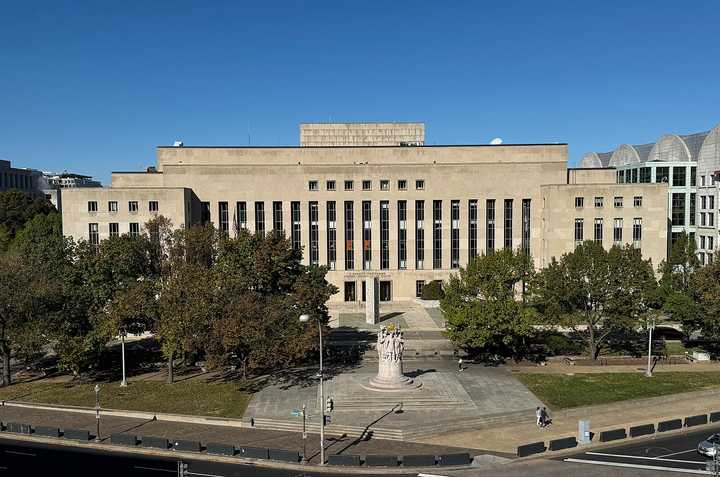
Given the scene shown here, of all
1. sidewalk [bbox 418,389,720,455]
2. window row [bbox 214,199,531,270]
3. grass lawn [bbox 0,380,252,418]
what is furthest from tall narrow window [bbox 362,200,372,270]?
sidewalk [bbox 418,389,720,455]

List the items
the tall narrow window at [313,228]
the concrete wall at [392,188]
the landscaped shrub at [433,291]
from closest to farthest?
1. the concrete wall at [392,188]
2. the landscaped shrub at [433,291]
3. the tall narrow window at [313,228]

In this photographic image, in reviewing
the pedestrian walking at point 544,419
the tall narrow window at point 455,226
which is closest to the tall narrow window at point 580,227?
the tall narrow window at point 455,226

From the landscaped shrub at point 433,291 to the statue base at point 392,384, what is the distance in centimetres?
3605

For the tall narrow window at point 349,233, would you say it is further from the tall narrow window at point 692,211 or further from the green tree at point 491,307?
the tall narrow window at point 692,211

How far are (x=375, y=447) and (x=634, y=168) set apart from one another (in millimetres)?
84577

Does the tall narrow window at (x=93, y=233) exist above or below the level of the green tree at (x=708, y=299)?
above

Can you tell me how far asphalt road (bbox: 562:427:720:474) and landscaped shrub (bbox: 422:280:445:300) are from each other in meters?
46.1

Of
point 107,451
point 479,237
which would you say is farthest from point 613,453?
point 479,237

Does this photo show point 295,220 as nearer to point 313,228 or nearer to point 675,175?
point 313,228

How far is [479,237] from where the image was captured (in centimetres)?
8488

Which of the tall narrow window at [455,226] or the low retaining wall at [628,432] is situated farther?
the tall narrow window at [455,226]

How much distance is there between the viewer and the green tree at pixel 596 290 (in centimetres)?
5378

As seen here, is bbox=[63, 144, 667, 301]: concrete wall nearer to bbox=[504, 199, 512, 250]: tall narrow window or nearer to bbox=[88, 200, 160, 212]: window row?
bbox=[504, 199, 512, 250]: tall narrow window

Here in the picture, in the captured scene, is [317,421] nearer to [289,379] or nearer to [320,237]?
[289,379]
